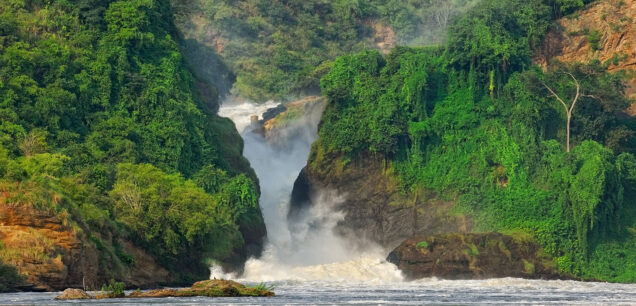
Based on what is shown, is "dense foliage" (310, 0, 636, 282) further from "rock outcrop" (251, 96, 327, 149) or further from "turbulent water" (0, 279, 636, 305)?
"turbulent water" (0, 279, 636, 305)

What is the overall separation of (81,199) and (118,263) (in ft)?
16.5

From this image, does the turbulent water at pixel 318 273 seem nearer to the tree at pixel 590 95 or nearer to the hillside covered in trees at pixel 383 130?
the hillside covered in trees at pixel 383 130

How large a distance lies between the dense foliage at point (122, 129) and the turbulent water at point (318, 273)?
17.7ft

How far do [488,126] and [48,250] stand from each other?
52.1m

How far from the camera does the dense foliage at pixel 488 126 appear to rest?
4203 inches

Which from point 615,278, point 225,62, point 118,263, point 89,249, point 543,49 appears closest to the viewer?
point 89,249

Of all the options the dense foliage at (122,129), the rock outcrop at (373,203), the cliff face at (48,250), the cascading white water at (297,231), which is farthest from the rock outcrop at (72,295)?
the rock outcrop at (373,203)

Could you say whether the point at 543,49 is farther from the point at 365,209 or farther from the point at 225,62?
the point at 225,62

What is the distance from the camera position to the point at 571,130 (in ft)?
374

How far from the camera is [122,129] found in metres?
104

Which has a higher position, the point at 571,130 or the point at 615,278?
the point at 571,130

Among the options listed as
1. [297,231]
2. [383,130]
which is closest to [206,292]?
[297,231]

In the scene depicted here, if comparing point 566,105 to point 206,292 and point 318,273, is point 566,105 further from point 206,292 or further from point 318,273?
point 206,292

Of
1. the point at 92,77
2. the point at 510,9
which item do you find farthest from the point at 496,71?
the point at 92,77
